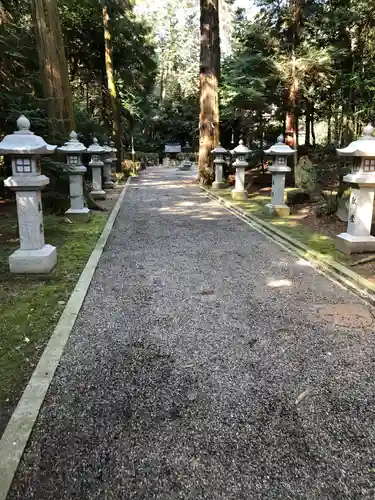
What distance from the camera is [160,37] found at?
49.2 metres

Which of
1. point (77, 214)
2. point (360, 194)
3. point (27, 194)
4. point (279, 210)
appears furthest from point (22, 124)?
point (279, 210)

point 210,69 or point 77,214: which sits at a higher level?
point 210,69

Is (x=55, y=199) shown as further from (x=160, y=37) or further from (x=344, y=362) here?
(x=160, y=37)

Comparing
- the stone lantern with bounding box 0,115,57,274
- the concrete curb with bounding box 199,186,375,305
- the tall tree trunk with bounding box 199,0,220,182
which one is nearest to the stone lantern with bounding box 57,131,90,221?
the stone lantern with bounding box 0,115,57,274

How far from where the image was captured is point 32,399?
2.55 m

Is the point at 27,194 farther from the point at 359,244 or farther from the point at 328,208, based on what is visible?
the point at 328,208

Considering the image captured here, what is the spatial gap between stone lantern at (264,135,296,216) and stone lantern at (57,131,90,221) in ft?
13.3

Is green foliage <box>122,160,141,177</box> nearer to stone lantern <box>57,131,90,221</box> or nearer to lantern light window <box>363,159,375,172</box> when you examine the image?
stone lantern <box>57,131,90,221</box>

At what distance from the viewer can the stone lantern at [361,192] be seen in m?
5.54

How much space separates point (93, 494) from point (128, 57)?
2551 cm

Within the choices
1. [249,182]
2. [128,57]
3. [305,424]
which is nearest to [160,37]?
[128,57]

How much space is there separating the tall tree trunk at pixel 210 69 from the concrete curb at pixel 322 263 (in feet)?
25.8

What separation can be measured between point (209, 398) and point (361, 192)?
4174 millimetres

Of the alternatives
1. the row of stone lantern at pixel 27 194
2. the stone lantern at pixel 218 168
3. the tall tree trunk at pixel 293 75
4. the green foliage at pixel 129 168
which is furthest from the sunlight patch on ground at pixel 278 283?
the green foliage at pixel 129 168
